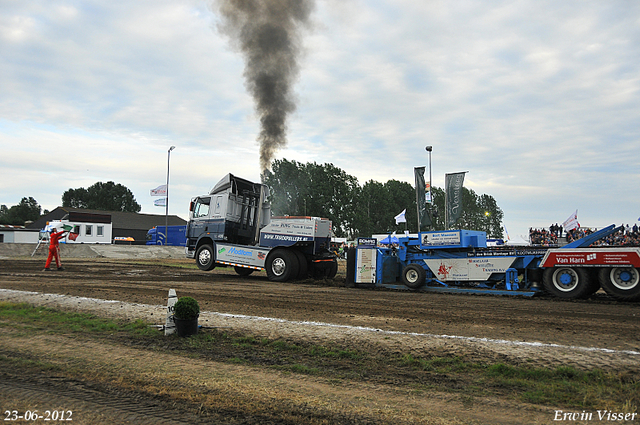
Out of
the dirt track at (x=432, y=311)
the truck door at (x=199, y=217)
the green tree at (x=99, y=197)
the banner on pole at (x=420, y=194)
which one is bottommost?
the dirt track at (x=432, y=311)

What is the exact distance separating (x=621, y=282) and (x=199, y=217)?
14.7 metres

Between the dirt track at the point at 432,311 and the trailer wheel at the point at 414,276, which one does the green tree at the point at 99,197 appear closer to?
the dirt track at the point at 432,311

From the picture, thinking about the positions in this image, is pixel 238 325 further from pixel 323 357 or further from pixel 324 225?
pixel 324 225

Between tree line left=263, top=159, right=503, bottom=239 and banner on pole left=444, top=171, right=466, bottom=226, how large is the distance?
12.5 metres

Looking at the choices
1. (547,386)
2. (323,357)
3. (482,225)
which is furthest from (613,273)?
(482,225)

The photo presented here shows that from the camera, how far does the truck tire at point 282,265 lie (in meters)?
16.7

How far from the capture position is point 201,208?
18.8 metres

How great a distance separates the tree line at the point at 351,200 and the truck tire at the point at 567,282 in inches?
1058

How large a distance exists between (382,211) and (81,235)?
48.5 meters

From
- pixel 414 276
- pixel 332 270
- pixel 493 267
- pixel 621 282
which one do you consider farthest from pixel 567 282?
pixel 332 270

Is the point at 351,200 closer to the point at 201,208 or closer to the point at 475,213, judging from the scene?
the point at 475,213

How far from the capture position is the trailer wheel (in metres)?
14.9

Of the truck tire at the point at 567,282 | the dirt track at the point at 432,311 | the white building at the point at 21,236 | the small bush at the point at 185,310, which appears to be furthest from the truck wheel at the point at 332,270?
the white building at the point at 21,236

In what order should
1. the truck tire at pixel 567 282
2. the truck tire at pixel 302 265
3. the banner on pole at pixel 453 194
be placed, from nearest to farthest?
the truck tire at pixel 567 282, the truck tire at pixel 302 265, the banner on pole at pixel 453 194
